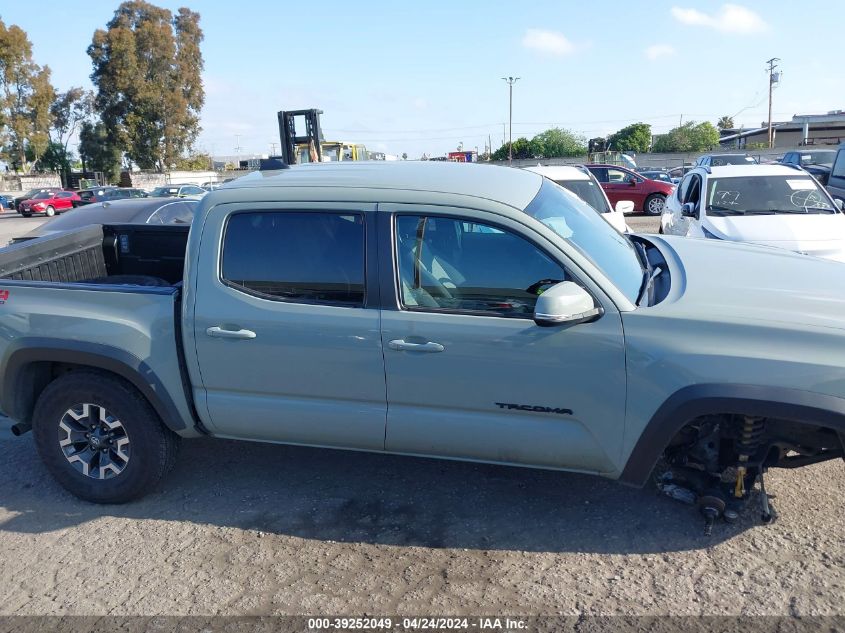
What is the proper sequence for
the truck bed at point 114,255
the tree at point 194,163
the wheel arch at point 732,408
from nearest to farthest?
the wheel arch at point 732,408
the truck bed at point 114,255
the tree at point 194,163

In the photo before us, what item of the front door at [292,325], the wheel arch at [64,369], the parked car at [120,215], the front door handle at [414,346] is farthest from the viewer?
the parked car at [120,215]

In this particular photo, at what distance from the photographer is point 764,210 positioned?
809 centimetres

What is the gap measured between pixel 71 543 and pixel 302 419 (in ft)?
4.65

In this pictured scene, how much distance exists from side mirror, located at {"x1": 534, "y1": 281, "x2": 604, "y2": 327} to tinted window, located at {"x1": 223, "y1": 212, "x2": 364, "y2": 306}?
0.94 m

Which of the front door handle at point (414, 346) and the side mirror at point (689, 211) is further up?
the side mirror at point (689, 211)

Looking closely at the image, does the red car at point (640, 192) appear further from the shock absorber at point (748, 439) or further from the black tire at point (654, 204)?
the shock absorber at point (748, 439)

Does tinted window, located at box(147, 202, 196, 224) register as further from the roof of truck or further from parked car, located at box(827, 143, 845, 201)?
parked car, located at box(827, 143, 845, 201)

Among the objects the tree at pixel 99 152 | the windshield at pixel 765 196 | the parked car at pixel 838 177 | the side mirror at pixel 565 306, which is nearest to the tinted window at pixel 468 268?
the side mirror at pixel 565 306

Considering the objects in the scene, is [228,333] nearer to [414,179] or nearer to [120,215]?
[414,179]

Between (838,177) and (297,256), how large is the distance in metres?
12.0

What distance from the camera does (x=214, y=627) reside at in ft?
9.39

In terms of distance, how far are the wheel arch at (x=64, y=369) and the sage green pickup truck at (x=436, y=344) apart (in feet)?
0.04

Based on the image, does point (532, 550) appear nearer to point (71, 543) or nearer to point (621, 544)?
point (621, 544)

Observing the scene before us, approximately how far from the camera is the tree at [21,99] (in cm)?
4978
